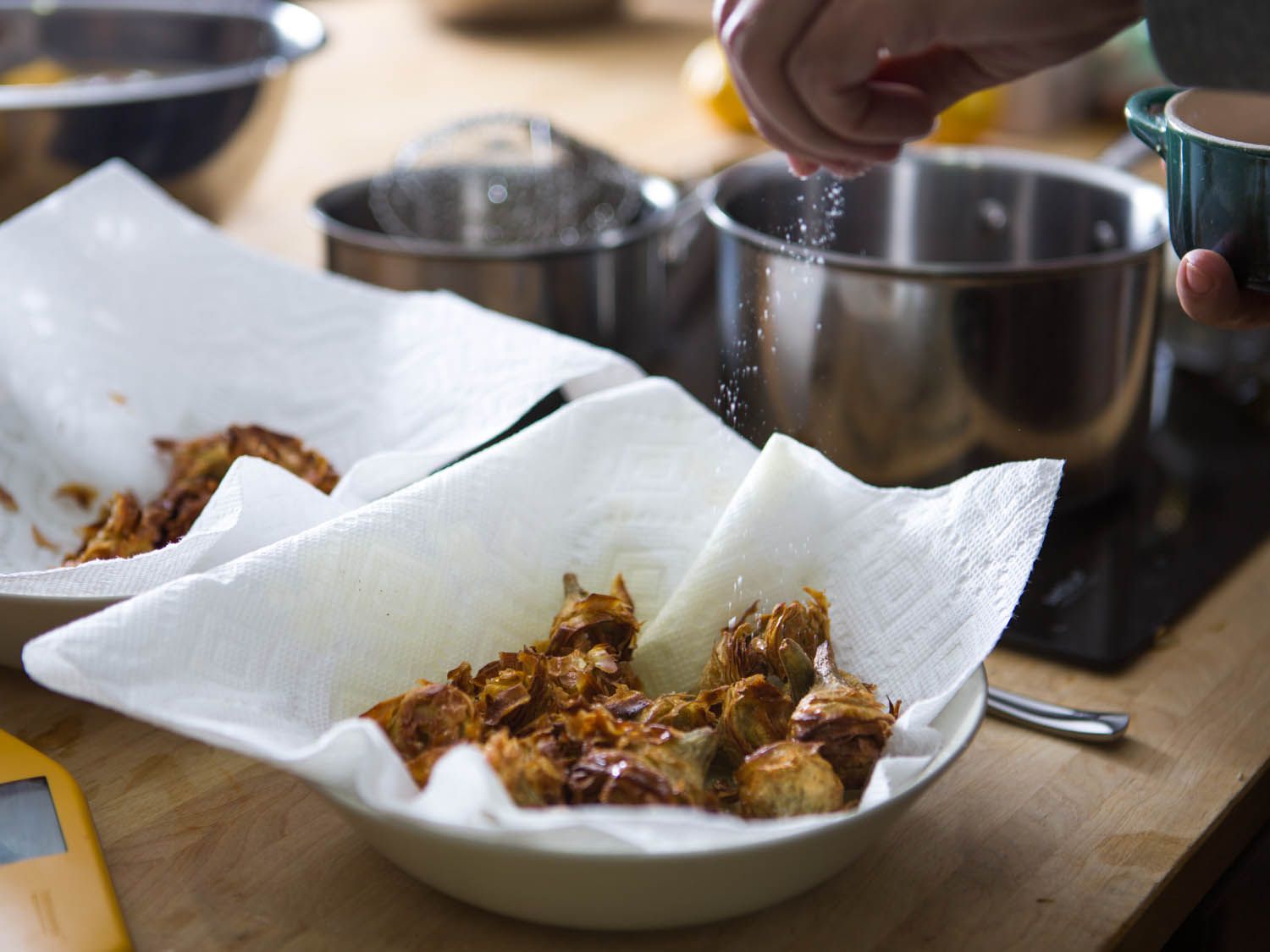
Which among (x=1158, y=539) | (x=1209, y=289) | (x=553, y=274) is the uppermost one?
(x=1209, y=289)

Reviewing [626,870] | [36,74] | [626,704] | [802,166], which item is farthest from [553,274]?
[36,74]

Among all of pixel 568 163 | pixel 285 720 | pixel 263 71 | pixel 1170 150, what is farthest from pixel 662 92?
pixel 285 720

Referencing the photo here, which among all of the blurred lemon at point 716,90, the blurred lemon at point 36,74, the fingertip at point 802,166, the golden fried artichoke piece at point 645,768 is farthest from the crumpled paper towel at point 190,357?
the blurred lemon at point 716,90

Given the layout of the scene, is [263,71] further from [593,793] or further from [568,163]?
[593,793]

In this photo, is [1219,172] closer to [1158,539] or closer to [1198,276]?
[1198,276]

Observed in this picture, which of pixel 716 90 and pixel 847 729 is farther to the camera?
pixel 716 90

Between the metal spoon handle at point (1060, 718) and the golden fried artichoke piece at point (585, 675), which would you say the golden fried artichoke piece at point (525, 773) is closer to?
the golden fried artichoke piece at point (585, 675)

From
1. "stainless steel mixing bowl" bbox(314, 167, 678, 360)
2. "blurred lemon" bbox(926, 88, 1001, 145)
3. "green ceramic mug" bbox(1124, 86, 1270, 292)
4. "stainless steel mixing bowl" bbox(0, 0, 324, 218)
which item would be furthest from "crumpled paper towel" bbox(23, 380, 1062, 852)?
"blurred lemon" bbox(926, 88, 1001, 145)
